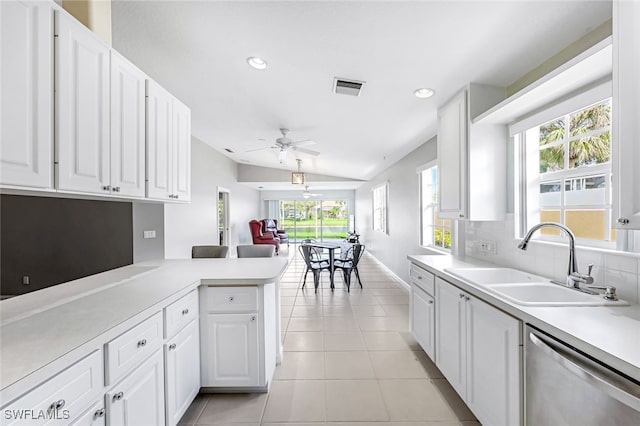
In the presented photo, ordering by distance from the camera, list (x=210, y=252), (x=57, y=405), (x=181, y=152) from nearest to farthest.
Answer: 1. (x=57, y=405)
2. (x=181, y=152)
3. (x=210, y=252)

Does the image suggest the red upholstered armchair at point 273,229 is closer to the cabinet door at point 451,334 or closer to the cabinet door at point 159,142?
the cabinet door at point 159,142

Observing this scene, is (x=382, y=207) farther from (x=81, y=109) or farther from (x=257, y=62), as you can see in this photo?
(x=81, y=109)

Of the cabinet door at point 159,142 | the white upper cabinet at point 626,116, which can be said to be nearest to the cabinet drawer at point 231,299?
the cabinet door at point 159,142

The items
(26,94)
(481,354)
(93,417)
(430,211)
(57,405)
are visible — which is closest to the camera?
(57,405)

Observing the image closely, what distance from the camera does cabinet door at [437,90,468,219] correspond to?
2.39m

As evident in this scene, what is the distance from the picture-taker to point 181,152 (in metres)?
2.41

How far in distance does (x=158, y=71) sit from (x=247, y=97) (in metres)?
0.94

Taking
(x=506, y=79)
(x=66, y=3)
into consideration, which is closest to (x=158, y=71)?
(x=66, y=3)

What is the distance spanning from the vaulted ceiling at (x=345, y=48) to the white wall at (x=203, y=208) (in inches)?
84.7

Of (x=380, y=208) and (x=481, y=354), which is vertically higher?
(x=380, y=208)

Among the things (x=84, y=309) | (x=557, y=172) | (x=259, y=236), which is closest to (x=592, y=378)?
(x=557, y=172)

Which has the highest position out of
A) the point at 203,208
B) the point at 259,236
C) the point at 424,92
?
the point at 424,92

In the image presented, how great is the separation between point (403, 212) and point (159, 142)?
13.7 ft

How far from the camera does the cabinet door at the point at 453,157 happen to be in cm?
239
